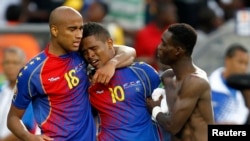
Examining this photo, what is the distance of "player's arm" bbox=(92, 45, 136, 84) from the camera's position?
428 inches

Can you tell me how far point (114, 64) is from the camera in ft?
36.2

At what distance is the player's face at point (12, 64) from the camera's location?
47.1 feet

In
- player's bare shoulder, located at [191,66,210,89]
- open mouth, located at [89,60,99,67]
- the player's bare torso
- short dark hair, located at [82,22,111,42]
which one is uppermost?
short dark hair, located at [82,22,111,42]

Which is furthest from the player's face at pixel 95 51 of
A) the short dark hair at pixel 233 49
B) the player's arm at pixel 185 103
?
the short dark hair at pixel 233 49

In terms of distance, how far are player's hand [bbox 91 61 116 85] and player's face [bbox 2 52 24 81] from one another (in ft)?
11.5

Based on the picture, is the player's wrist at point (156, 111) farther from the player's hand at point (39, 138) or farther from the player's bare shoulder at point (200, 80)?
the player's hand at point (39, 138)

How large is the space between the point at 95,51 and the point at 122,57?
31 centimetres

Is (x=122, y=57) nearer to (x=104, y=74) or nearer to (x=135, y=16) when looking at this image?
(x=104, y=74)

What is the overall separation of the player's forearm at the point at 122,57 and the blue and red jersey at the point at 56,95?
1.25ft

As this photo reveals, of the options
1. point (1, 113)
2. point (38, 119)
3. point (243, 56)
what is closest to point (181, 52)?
point (38, 119)

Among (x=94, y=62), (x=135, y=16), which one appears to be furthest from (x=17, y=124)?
(x=135, y=16)

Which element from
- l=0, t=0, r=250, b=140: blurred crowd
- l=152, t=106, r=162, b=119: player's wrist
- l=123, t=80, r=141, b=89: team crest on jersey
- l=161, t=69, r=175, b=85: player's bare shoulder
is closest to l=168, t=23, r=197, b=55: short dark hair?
l=161, t=69, r=175, b=85: player's bare shoulder

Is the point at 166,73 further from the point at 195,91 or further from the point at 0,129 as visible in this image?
the point at 0,129

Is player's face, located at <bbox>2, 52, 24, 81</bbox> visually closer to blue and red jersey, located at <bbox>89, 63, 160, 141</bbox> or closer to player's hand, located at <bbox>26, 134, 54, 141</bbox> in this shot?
blue and red jersey, located at <bbox>89, 63, 160, 141</bbox>
